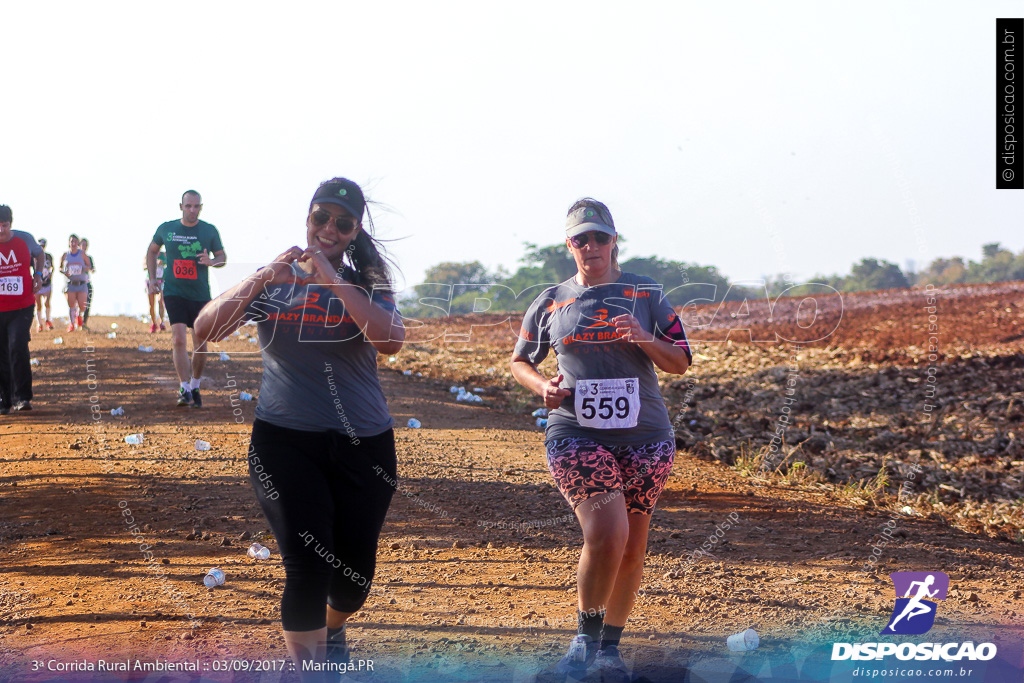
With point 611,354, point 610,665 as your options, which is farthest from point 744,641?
point 611,354

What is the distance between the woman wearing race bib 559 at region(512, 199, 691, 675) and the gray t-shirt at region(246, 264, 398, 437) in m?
0.86

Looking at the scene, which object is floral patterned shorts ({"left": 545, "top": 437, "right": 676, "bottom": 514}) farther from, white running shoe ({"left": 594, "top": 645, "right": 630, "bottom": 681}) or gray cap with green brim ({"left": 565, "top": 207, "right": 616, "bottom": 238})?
gray cap with green brim ({"left": 565, "top": 207, "right": 616, "bottom": 238})

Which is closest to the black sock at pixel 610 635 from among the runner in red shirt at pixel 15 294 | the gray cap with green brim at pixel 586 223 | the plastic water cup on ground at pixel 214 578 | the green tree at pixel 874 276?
the gray cap with green brim at pixel 586 223

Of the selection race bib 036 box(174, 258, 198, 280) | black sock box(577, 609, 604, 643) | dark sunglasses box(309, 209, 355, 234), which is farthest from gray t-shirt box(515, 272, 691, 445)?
race bib 036 box(174, 258, 198, 280)

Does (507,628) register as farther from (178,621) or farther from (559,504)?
(559,504)

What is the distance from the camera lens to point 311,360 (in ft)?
10.6

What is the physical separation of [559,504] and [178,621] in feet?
10.2

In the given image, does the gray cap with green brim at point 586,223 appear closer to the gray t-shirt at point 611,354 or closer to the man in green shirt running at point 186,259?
the gray t-shirt at point 611,354

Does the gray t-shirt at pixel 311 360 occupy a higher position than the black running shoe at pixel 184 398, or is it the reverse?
the gray t-shirt at pixel 311 360

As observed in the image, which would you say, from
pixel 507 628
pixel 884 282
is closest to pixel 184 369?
pixel 507 628

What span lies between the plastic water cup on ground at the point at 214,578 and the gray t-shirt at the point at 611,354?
201 cm

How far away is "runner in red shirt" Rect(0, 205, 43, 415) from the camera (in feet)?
28.0

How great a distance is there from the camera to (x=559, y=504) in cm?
656

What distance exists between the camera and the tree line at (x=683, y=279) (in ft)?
29.8
